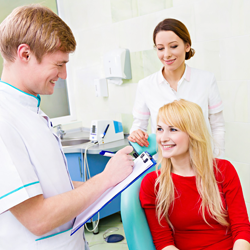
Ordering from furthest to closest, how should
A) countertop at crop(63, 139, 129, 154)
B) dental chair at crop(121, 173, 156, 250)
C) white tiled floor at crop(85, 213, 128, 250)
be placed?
countertop at crop(63, 139, 129, 154), white tiled floor at crop(85, 213, 128, 250), dental chair at crop(121, 173, 156, 250)

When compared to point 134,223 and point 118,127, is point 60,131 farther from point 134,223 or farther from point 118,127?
point 134,223

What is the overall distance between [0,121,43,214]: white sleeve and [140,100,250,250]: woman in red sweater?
0.72m

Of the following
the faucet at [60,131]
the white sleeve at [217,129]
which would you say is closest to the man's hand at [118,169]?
the white sleeve at [217,129]

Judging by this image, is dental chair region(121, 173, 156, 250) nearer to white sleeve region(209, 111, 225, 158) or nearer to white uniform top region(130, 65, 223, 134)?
white uniform top region(130, 65, 223, 134)

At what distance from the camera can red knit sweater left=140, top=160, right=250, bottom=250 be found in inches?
49.6

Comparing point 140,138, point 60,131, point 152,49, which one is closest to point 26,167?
point 140,138

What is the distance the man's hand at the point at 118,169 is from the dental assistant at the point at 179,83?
0.88 meters

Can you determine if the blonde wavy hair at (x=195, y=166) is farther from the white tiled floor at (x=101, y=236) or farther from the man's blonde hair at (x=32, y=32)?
the white tiled floor at (x=101, y=236)

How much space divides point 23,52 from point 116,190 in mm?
485

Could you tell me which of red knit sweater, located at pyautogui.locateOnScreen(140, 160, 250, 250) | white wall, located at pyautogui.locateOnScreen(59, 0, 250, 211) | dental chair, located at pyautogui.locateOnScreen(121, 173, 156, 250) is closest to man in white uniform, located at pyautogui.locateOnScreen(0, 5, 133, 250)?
dental chair, located at pyautogui.locateOnScreen(121, 173, 156, 250)

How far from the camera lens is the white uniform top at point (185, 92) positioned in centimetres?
178

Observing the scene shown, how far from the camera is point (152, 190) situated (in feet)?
4.50

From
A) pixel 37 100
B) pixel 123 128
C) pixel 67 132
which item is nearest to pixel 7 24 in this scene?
pixel 37 100

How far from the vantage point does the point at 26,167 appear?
754 millimetres
